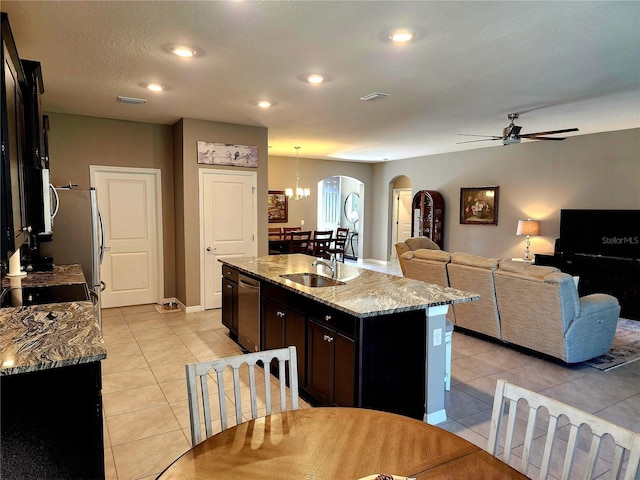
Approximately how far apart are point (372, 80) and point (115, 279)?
14.7 feet

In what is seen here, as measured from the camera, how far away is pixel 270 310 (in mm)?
3551

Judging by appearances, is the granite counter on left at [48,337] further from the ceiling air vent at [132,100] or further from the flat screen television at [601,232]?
the flat screen television at [601,232]

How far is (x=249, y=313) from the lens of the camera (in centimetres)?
398

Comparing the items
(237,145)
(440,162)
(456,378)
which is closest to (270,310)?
(456,378)

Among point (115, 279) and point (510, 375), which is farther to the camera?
point (115, 279)

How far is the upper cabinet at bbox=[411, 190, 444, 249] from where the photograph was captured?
8.62m

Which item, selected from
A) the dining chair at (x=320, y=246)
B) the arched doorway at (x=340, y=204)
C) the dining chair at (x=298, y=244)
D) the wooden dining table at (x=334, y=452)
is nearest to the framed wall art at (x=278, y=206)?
the dining chair at (x=320, y=246)

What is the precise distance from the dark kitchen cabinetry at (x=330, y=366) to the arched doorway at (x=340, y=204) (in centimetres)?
899

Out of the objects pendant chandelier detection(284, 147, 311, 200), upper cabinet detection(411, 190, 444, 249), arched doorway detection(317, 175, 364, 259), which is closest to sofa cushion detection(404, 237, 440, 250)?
upper cabinet detection(411, 190, 444, 249)

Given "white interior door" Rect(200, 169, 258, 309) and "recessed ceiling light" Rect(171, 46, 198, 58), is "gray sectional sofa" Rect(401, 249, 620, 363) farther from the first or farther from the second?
"recessed ceiling light" Rect(171, 46, 198, 58)

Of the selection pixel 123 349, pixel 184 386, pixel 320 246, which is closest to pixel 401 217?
pixel 320 246

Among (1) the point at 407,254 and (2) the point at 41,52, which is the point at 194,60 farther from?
(1) the point at 407,254

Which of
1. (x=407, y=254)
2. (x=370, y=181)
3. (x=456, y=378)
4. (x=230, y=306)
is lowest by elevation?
(x=456, y=378)

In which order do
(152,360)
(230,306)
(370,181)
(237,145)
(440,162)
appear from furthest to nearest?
(370,181) < (440,162) < (237,145) < (230,306) < (152,360)
